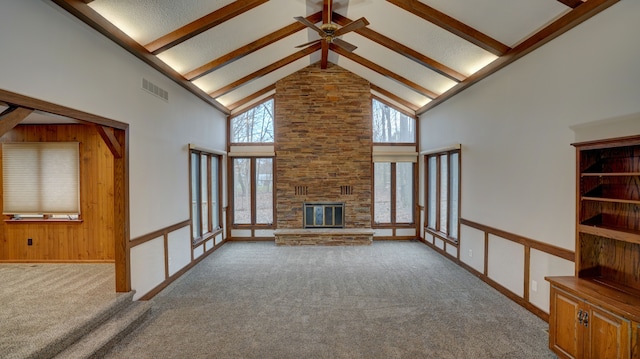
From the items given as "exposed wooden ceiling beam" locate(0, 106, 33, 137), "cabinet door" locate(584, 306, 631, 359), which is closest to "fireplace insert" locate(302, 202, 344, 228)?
"cabinet door" locate(584, 306, 631, 359)

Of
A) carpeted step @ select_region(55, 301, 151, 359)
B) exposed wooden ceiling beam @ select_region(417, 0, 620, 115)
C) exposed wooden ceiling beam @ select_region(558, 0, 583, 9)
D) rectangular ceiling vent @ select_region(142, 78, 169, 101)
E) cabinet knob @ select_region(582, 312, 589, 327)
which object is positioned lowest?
carpeted step @ select_region(55, 301, 151, 359)

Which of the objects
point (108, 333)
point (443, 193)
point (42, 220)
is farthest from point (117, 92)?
point (443, 193)

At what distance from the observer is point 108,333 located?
3045mm

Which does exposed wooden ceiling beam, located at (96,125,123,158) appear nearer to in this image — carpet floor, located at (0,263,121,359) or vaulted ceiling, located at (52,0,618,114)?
vaulted ceiling, located at (52,0,618,114)

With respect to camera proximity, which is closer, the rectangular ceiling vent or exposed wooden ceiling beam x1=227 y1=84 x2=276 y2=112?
the rectangular ceiling vent

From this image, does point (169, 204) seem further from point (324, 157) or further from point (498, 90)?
point (498, 90)

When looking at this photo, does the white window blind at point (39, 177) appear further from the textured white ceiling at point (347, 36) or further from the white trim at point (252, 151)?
the white trim at point (252, 151)

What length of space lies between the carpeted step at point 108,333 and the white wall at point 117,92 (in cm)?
45

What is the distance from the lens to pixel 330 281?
4.90m

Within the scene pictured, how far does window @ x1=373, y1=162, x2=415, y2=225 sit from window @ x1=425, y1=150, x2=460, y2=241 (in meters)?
0.58

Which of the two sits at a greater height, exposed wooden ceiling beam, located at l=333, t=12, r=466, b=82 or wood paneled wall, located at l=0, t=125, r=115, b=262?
exposed wooden ceiling beam, located at l=333, t=12, r=466, b=82

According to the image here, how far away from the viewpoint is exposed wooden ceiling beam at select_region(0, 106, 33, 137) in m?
2.28

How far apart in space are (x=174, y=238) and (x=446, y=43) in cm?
529

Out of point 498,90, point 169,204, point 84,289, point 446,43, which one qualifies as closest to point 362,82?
point 446,43
